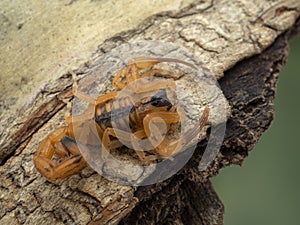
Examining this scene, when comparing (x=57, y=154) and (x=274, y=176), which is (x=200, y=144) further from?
(x=274, y=176)

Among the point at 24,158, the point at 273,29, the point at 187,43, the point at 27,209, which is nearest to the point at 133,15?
the point at 187,43

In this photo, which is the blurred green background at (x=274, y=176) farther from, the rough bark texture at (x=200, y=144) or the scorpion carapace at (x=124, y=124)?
the scorpion carapace at (x=124, y=124)

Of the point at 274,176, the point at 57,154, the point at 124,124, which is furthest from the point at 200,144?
the point at 274,176

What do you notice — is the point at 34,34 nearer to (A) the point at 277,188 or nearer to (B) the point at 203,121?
(B) the point at 203,121

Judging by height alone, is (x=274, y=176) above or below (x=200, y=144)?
below

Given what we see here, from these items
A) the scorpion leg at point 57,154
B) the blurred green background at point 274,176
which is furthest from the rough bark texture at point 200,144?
the blurred green background at point 274,176

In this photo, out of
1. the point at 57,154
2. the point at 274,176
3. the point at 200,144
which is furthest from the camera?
the point at 274,176
